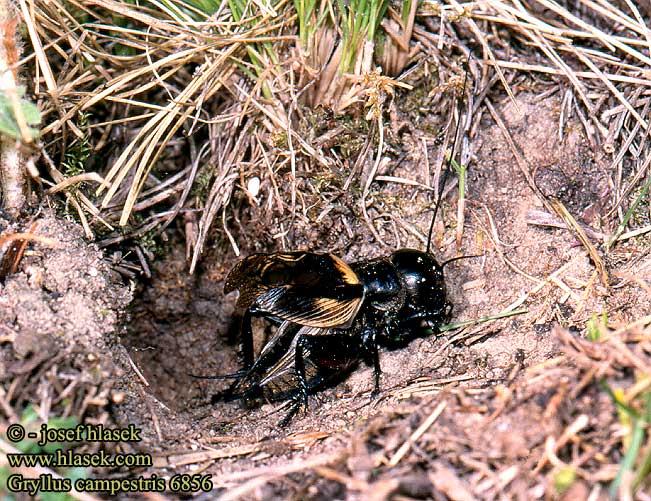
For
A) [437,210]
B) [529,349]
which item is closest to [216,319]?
[437,210]

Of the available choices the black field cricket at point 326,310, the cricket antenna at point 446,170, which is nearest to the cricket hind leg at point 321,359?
the black field cricket at point 326,310

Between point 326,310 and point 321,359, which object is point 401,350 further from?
point 326,310

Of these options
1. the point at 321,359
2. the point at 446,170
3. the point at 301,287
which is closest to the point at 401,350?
the point at 321,359

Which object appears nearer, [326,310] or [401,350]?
[326,310]

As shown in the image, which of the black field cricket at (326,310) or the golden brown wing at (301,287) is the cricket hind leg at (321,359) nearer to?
the black field cricket at (326,310)

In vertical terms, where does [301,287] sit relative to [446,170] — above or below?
below

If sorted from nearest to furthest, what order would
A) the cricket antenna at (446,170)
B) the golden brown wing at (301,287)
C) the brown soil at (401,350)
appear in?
the brown soil at (401,350), the golden brown wing at (301,287), the cricket antenna at (446,170)

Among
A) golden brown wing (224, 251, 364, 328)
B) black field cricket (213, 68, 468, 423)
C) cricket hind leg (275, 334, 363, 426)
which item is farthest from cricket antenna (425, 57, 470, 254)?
cricket hind leg (275, 334, 363, 426)

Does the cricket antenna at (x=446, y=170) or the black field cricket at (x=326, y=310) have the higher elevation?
the cricket antenna at (x=446, y=170)
